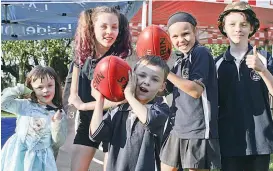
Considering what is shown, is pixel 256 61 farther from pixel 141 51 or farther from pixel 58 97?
pixel 58 97

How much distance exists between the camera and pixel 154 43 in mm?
3359

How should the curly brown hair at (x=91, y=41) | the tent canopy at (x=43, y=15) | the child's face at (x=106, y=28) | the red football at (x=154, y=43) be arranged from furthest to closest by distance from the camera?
the tent canopy at (x=43, y=15), the curly brown hair at (x=91, y=41), the child's face at (x=106, y=28), the red football at (x=154, y=43)

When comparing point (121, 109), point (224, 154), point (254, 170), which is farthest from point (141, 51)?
point (254, 170)

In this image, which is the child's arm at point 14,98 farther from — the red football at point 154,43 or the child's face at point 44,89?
the red football at point 154,43

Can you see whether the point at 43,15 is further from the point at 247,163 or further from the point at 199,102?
the point at 247,163

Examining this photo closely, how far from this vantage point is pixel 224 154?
360 cm

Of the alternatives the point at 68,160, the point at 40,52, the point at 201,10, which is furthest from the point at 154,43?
the point at 40,52

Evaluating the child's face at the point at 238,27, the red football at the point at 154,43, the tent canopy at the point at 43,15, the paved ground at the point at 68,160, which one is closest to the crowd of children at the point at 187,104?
the child's face at the point at 238,27

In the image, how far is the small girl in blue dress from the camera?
151 inches

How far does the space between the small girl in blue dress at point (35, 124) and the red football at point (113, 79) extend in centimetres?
87

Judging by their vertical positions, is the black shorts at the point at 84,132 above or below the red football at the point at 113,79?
below

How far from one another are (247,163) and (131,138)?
1049mm

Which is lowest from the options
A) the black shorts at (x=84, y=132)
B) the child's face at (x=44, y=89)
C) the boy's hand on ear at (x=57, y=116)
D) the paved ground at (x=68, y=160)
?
the paved ground at (x=68, y=160)

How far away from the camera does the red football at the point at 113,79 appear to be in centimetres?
300
